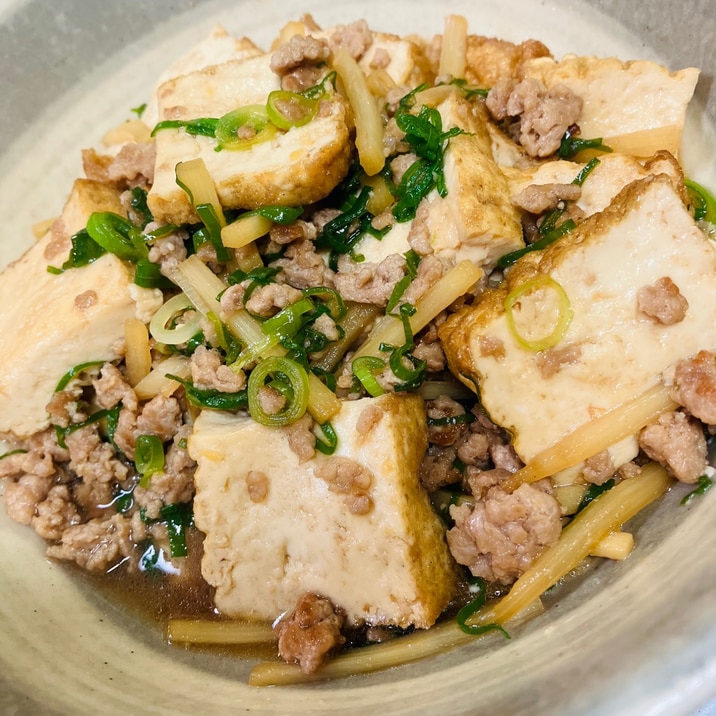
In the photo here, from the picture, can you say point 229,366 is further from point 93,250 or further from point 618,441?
point 618,441

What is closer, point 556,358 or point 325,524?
point 556,358

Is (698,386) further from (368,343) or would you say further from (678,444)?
(368,343)

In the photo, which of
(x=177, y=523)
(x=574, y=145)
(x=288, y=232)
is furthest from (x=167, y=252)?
(x=574, y=145)

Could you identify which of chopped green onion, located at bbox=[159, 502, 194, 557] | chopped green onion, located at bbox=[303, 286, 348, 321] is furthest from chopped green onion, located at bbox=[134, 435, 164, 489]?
chopped green onion, located at bbox=[303, 286, 348, 321]

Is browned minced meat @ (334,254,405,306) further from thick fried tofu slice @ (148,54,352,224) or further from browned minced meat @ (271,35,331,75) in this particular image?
browned minced meat @ (271,35,331,75)

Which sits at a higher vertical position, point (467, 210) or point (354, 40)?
point (354, 40)

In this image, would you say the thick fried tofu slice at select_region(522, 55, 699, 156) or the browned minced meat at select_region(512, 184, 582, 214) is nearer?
the browned minced meat at select_region(512, 184, 582, 214)

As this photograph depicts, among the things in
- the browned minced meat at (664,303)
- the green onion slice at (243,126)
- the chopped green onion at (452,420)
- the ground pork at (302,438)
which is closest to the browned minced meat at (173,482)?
the ground pork at (302,438)
